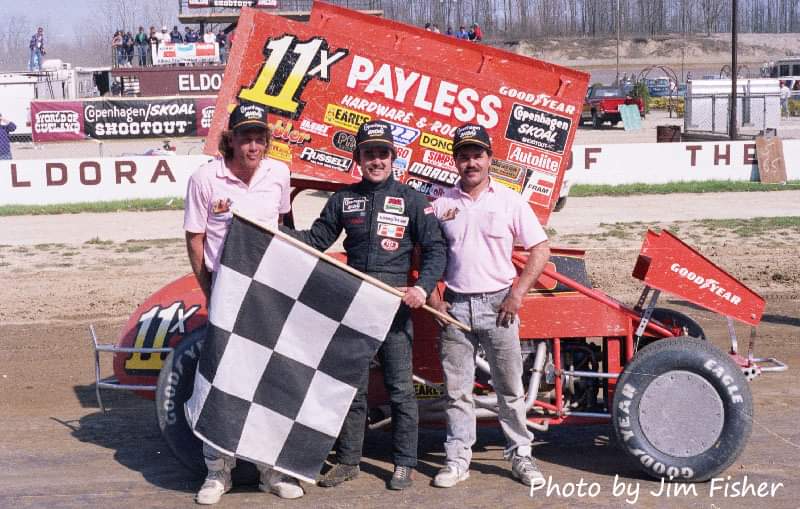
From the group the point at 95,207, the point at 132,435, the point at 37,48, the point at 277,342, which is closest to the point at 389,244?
the point at 277,342

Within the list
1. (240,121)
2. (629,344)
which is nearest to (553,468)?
(629,344)

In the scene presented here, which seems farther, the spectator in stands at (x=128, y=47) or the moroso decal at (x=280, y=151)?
the spectator in stands at (x=128, y=47)

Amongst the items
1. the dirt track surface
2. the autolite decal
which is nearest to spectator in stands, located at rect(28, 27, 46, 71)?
the dirt track surface

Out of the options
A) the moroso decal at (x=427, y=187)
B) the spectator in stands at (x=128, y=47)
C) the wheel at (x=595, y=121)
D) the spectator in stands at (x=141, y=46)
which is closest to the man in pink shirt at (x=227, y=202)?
the moroso decal at (x=427, y=187)

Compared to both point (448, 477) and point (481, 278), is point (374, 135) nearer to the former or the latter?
point (481, 278)

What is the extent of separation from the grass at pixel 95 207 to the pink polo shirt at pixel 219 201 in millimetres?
11726

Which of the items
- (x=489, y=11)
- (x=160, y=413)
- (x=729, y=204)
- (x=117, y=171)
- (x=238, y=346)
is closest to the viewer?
(x=238, y=346)

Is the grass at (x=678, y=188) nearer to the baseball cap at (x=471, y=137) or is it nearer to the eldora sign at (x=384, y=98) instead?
the eldora sign at (x=384, y=98)

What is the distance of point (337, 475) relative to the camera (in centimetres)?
482

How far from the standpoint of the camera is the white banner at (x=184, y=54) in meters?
45.3

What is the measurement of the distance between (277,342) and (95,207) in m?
12.7

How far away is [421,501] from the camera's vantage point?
4645 millimetres

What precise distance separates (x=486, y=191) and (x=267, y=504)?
1815mm

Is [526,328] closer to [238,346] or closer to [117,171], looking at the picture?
[238,346]
